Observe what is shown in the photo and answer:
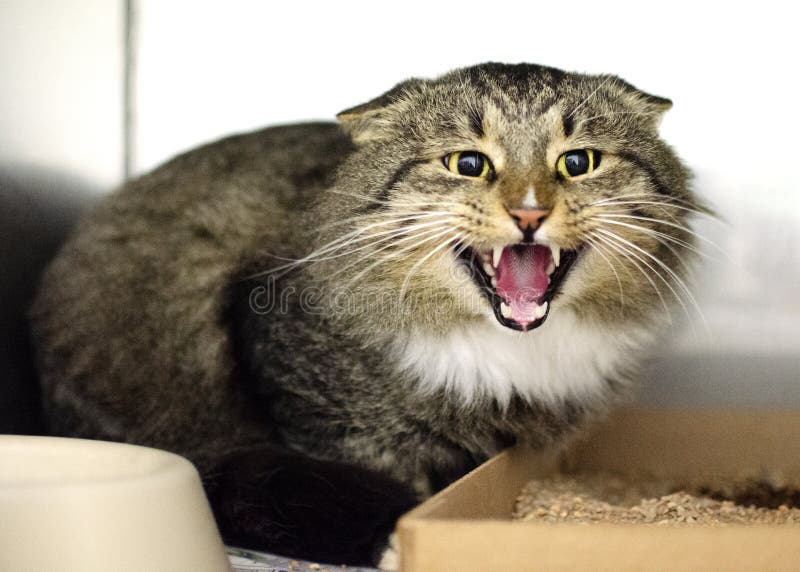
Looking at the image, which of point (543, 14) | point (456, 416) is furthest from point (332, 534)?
point (543, 14)

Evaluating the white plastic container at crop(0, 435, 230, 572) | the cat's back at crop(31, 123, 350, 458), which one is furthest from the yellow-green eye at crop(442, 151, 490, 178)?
the white plastic container at crop(0, 435, 230, 572)

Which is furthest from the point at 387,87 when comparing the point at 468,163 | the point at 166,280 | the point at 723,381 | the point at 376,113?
the point at 723,381

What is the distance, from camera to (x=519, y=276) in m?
1.54

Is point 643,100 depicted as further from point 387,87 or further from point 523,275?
point 387,87

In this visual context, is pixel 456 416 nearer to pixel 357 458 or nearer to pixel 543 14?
pixel 357 458

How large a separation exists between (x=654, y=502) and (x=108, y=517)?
1109 mm

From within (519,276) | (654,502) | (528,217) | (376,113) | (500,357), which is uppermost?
(376,113)

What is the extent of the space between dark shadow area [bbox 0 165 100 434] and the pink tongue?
1.28 meters

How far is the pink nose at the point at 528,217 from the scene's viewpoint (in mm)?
1438

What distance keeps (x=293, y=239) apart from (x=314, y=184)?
186 mm

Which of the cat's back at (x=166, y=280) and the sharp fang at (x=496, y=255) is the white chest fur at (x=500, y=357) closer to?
the sharp fang at (x=496, y=255)

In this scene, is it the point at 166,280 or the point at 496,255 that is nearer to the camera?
the point at 496,255

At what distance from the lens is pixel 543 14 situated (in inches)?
76.3

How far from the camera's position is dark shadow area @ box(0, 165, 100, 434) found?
2119 mm
